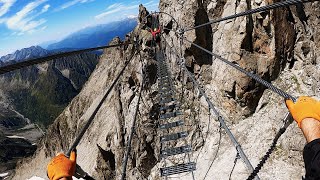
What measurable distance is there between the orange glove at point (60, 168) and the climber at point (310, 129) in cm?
245

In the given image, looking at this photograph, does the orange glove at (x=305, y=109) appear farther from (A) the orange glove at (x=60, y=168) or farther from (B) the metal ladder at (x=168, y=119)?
(B) the metal ladder at (x=168, y=119)

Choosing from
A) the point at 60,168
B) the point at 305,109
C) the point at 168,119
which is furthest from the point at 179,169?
the point at 60,168

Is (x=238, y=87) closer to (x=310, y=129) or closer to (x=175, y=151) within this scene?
(x=175, y=151)

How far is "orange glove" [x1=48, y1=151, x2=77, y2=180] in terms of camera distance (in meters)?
3.35

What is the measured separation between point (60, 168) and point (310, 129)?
2.76 metres

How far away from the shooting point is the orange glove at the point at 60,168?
335 cm

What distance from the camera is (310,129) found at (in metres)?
3.38

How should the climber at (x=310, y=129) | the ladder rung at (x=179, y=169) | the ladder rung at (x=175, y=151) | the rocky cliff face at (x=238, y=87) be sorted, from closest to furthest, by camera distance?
the climber at (x=310, y=129) → the ladder rung at (x=179, y=169) → the ladder rung at (x=175, y=151) → the rocky cliff face at (x=238, y=87)

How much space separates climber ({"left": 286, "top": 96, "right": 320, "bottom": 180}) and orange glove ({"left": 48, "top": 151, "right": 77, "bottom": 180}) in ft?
8.02

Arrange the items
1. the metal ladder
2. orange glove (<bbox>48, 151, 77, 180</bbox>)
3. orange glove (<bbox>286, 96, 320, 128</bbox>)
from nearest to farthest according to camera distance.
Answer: orange glove (<bbox>48, 151, 77, 180</bbox>) → orange glove (<bbox>286, 96, 320, 128</bbox>) → the metal ladder

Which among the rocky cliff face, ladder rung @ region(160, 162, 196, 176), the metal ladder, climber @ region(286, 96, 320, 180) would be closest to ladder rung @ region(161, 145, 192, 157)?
the metal ladder

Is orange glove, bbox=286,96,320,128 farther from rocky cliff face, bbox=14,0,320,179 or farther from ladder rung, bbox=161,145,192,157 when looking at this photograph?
ladder rung, bbox=161,145,192,157

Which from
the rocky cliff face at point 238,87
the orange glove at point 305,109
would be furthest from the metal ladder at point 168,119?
the orange glove at point 305,109

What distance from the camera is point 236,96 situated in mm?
18047
